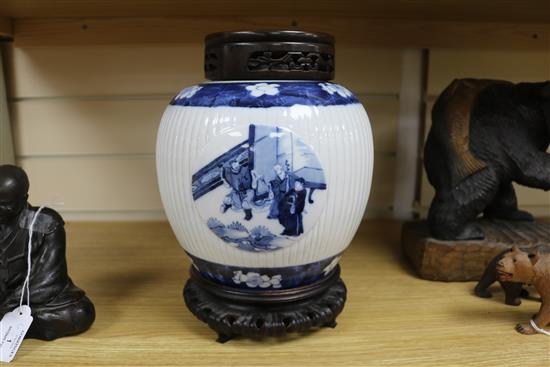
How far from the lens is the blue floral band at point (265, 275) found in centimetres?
73

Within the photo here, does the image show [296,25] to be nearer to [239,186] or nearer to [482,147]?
[482,147]

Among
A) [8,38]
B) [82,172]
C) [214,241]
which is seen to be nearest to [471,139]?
[214,241]

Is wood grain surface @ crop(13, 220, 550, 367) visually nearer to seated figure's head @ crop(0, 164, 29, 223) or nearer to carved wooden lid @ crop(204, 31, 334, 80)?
seated figure's head @ crop(0, 164, 29, 223)

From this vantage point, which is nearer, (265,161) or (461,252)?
(265,161)

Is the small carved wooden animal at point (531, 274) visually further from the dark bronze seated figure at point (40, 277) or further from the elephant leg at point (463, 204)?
the dark bronze seated figure at point (40, 277)

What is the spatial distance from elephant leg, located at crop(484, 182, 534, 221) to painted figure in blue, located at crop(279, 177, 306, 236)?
0.62 meters

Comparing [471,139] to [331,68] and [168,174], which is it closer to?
[331,68]

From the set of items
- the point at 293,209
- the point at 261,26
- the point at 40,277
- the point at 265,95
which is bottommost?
the point at 40,277

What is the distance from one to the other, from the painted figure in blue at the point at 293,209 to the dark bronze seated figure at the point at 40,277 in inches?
14.4

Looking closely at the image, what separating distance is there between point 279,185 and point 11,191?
40 cm

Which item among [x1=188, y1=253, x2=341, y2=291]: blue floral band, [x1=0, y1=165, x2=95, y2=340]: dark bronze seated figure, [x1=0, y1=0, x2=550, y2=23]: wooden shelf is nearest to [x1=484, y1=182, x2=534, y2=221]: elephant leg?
[x1=0, y1=0, x2=550, y2=23]: wooden shelf

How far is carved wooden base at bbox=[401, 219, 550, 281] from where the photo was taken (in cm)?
96

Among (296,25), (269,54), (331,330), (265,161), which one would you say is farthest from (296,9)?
(331,330)

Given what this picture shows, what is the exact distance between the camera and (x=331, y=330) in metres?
0.80
